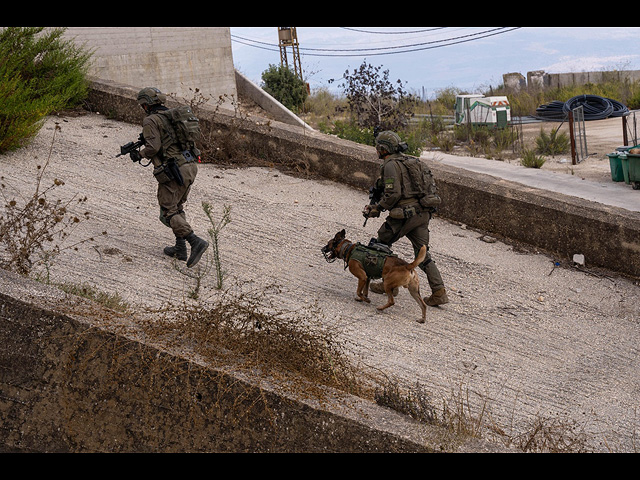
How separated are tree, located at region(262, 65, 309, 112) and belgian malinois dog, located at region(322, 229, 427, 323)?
16250 millimetres

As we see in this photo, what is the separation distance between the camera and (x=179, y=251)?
7648 millimetres

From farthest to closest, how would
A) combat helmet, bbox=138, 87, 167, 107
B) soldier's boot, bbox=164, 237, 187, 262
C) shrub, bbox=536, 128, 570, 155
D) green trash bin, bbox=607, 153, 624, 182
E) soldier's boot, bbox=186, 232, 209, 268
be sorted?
1. shrub, bbox=536, 128, 570, 155
2. green trash bin, bbox=607, 153, 624, 182
3. soldier's boot, bbox=164, 237, 187, 262
4. combat helmet, bbox=138, 87, 167, 107
5. soldier's boot, bbox=186, 232, 209, 268

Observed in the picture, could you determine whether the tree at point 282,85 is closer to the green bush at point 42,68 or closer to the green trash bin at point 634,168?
the green bush at point 42,68

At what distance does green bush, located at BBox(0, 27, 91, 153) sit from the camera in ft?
38.3

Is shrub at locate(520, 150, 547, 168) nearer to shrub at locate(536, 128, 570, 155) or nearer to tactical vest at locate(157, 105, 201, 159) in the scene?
shrub at locate(536, 128, 570, 155)

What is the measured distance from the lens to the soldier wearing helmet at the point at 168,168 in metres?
7.45

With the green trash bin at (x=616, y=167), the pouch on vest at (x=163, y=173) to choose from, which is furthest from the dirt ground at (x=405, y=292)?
the green trash bin at (x=616, y=167)

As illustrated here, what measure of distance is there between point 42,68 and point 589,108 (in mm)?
18456

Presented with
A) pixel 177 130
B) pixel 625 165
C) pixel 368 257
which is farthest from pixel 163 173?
pixel 625 165

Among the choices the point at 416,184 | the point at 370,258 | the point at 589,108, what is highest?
the point at 589,108

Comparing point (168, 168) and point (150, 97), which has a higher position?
point (150, 97)

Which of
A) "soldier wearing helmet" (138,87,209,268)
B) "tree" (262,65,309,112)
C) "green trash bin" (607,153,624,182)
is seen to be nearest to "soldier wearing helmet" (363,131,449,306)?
"soldier wearing helmet" (138,87,209,268)

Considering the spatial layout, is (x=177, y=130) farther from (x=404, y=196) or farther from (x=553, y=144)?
(x=553, y=144)

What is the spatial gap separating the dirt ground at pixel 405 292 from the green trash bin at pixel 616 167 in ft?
23.1
